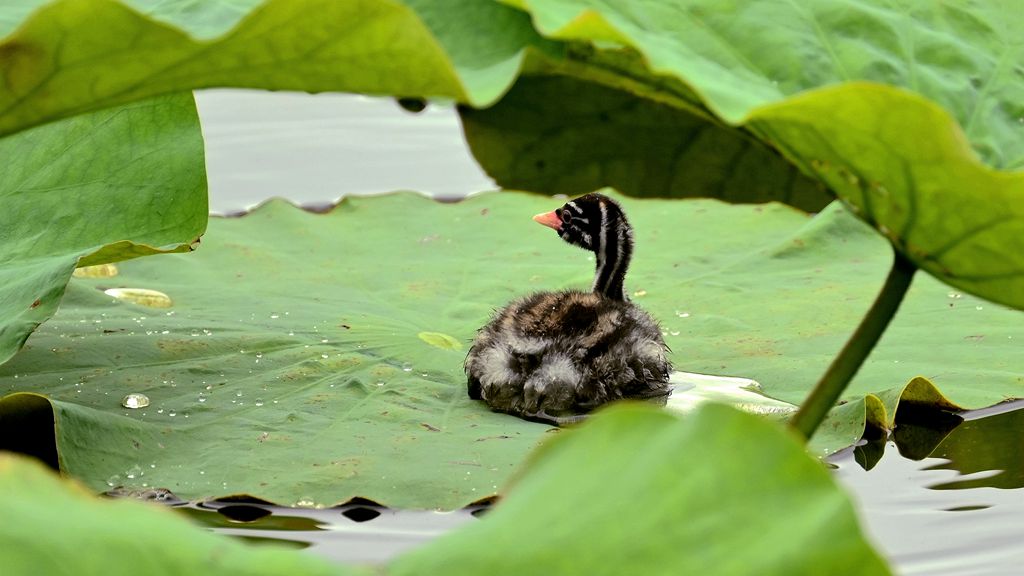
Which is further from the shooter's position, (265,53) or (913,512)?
(913,512)

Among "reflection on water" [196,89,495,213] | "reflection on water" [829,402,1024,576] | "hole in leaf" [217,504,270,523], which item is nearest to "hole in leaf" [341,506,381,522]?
"hole in leaf" [217,504,270,523]

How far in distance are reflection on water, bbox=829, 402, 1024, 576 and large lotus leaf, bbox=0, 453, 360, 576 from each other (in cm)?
198

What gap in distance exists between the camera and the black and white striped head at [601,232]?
4.36 m

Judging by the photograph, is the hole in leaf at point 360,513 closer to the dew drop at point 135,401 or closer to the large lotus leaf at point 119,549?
the dew drop at point 135,401

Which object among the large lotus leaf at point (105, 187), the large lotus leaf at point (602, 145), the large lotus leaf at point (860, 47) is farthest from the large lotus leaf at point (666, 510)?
the large lotus leaf at point (105, 187)

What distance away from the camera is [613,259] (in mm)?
4375

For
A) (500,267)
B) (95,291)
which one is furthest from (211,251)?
(500,267)

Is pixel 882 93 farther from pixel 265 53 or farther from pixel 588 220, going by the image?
pixel 588 220

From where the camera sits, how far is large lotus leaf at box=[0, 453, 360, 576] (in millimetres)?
1265

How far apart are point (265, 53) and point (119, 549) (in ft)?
2.89

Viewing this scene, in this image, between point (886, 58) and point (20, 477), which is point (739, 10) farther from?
point (20, 477)

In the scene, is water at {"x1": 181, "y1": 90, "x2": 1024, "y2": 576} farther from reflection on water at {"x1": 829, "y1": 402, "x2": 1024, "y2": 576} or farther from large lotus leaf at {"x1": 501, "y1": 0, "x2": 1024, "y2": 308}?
large lotus leaf at {"x1": 501, "y1": 0, "x2": 1024, "y2": 308}

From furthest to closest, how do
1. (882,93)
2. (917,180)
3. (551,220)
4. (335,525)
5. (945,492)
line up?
(551,220) → (945,492) → (335,525) → (917,180) → (882,93)

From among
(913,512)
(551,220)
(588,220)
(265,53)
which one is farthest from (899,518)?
(265,53)
